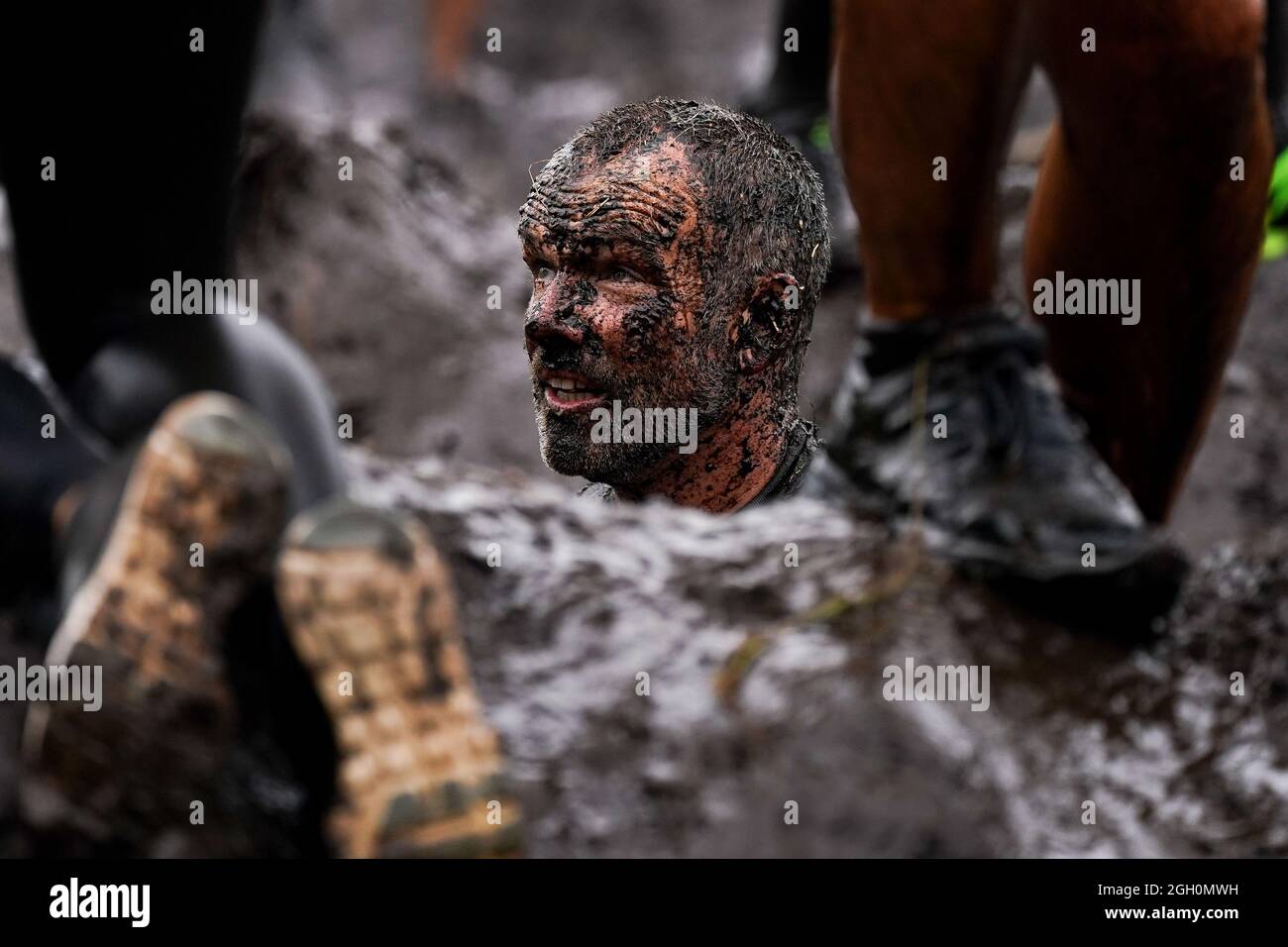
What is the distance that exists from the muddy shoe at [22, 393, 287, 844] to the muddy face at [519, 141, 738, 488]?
0.25 m

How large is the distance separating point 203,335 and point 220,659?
280mm

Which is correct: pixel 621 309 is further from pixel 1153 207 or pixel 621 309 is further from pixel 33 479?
pixel 1153 207

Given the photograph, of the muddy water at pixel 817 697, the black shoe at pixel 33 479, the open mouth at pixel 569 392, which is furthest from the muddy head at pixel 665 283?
the muddy water at pixel 817 697

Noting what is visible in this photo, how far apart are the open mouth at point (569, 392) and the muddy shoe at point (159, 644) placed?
25 cm

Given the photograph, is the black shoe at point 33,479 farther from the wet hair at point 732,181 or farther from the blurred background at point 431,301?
the blurred background at point 431,301

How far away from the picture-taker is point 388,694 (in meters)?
0.99

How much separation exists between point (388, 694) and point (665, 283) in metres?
0.28

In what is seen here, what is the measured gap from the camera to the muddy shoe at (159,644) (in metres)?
1.01

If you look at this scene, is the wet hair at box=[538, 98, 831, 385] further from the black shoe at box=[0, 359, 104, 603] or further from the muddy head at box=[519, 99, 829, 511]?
the black shoe at box=[0, 359, 104, 603]

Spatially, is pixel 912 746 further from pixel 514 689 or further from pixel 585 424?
pixel 585 424

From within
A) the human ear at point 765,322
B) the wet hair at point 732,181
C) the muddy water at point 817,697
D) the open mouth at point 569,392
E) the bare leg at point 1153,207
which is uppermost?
the bare leg at point 1153,207

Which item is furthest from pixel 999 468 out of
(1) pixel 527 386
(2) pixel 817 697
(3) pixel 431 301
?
(3) pixel 431 301

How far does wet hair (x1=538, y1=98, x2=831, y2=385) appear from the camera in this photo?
2.87 feet

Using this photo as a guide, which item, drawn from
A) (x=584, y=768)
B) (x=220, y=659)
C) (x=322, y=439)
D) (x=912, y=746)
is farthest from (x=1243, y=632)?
(x=220, y=659)
